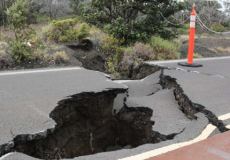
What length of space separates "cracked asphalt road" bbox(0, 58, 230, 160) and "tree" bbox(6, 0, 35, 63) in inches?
87.5

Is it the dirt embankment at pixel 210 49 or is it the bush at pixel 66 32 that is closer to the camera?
the bush at pixel 66 32

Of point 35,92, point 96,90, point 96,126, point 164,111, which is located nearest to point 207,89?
point 164,111

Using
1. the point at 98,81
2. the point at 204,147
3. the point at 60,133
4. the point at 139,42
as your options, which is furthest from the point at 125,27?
the point at 204,147

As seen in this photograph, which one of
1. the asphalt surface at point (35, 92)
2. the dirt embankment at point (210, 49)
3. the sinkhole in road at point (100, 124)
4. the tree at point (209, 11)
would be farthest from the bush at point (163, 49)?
the tree at point (209, 11)

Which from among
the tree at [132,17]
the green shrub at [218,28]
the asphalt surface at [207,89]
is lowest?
the asphalt surface at [207,89]

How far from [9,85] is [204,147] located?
3.96m

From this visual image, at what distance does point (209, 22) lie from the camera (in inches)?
1085

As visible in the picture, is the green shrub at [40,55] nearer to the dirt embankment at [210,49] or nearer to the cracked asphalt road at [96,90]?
the cracked asphalt road at [96,90]

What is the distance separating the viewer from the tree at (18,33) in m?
8.03

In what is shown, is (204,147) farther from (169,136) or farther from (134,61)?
(134,61)

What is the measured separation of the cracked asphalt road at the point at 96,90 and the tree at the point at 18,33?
2.22 meters

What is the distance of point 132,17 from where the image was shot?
36.9 feet

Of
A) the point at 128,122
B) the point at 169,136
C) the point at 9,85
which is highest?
the point at 9,85

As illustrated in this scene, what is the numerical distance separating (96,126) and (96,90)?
74 cm
